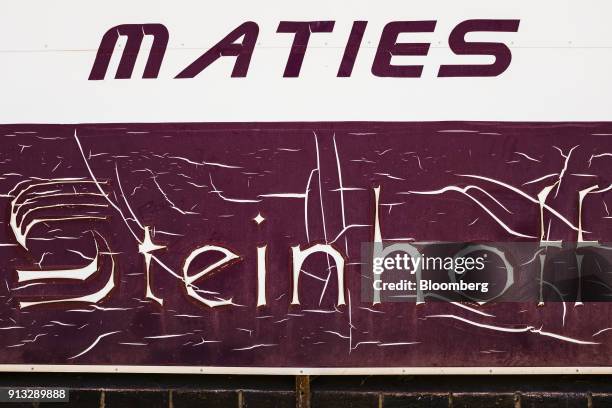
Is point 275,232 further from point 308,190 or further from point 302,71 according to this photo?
point 302,71

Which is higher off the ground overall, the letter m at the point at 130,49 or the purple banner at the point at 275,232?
the letter m at the point at 130,49

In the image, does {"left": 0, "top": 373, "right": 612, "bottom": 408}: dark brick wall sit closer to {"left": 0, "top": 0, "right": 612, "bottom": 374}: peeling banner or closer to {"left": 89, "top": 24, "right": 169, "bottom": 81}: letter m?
{"left": 0, "top": 0, "right": 612, "bottom": 374}: peeling banner

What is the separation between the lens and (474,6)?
246cm

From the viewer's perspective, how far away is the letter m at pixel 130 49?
250cm

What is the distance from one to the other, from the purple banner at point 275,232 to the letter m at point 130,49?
9.6 inches

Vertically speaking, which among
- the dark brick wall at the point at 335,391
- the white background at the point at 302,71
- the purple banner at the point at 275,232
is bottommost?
the dark brick wall at the point at 335,391

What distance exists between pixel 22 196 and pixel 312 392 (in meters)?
1.44

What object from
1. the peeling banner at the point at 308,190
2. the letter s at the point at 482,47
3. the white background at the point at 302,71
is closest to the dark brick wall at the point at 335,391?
the peeling banner at the point at 308,190

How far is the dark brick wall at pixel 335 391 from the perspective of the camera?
2502 mm

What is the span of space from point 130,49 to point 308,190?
36.3 inches

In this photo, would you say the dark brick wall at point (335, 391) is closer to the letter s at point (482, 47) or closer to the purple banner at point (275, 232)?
the purple banner at point (275, 232)

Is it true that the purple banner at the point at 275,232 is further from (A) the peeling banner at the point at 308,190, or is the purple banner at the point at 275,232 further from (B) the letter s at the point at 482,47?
(B) the letter s at the point at 482,47

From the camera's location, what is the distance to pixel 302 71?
2.48 m

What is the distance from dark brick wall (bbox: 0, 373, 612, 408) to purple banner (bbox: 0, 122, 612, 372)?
4.3 inches
